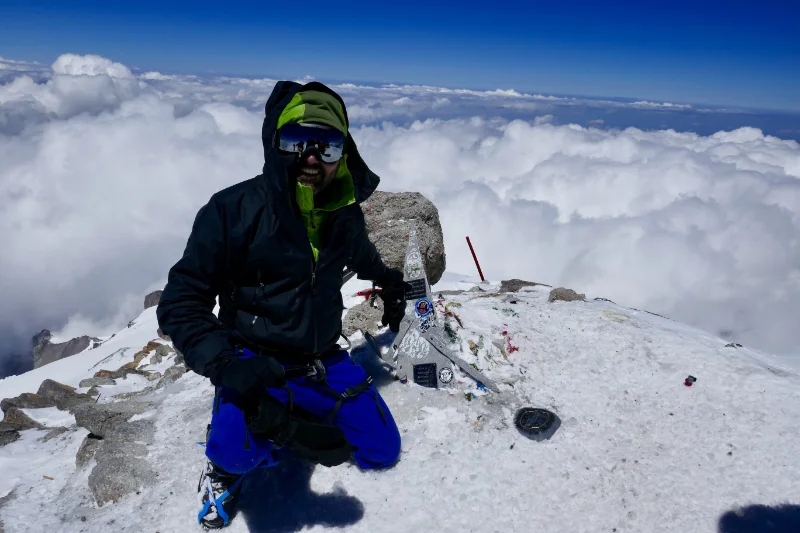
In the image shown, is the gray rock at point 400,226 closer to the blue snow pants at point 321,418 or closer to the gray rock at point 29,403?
the blue snow pants at point 321,418

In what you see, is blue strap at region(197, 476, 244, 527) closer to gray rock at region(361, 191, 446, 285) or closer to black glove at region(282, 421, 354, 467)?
black glove at region(282, 421, 354, 467)

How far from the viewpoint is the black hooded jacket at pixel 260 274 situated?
3137 mm

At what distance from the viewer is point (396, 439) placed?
4.34m

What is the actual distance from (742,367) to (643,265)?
220 metres

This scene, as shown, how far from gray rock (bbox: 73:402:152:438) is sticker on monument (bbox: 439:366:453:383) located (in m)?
3.87

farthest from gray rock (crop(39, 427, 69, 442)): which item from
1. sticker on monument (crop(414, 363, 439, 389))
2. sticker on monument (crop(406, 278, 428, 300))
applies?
sticker on monument (crop(406, 278, 428, 300))

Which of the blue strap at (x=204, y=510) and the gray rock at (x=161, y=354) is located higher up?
the blue strap at (x=204, y=510)

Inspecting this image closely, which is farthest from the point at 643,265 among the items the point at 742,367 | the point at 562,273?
the point at 742,367

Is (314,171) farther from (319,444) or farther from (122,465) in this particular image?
(122,465)

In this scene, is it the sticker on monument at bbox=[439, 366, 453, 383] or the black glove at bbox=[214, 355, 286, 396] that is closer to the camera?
the black glove at bbox=[214, 355, 286, 396]

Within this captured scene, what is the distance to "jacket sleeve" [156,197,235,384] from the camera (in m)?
3.07

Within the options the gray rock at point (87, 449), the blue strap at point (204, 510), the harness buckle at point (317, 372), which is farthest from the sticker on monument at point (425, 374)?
the gray rock at point (87, 449)

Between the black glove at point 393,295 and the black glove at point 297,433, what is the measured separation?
1949 mm

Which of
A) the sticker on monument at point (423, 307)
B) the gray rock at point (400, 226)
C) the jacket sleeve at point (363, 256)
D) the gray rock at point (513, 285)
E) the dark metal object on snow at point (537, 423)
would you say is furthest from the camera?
the gray rock at point (513, 285)
